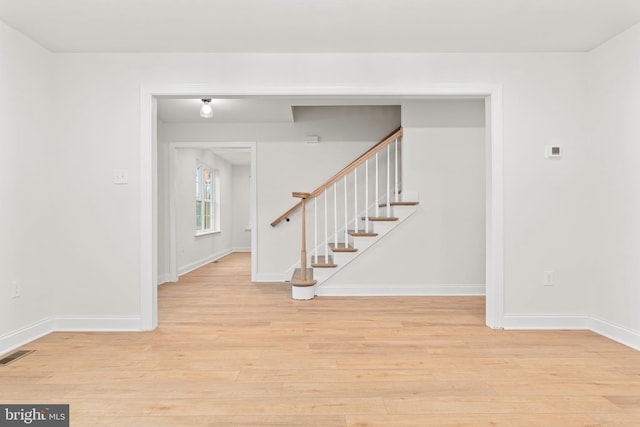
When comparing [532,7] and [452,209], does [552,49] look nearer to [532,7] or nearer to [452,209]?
[532,7]

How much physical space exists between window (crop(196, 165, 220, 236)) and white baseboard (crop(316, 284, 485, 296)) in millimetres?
3559

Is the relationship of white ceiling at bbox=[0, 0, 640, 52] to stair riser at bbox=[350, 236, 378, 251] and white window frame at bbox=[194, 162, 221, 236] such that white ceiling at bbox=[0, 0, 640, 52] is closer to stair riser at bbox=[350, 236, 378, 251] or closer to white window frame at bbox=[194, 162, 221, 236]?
stair riser at bbox=[350, 236, 378, 251]

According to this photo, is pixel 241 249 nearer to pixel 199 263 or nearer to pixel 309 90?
pixel 199 263

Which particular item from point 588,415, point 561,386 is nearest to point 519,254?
point 561,386

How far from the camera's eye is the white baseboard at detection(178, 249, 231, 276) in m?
6.04

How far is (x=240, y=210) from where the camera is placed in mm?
10023

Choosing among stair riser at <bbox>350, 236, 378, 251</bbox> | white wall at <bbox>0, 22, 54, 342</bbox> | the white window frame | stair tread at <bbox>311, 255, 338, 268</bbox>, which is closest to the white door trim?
white wall at <bbox>0, 22, 54, 342</bbox>

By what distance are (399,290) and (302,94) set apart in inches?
101

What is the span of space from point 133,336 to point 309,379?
160 centimetres

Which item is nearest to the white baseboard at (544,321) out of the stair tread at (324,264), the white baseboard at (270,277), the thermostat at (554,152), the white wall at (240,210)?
the thermostat at (554,152)
